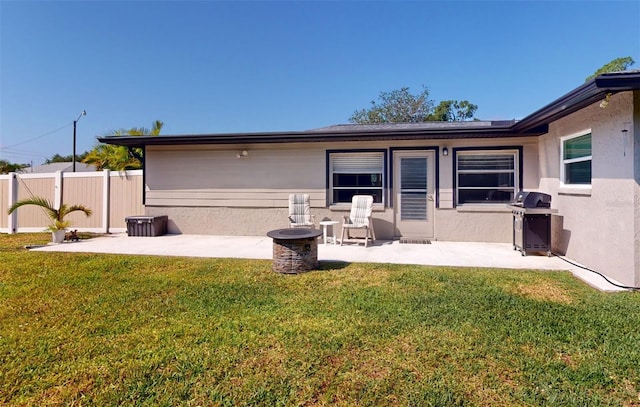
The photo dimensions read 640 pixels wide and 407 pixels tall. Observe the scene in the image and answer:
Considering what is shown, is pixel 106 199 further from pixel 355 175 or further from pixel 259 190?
pixel 355 175

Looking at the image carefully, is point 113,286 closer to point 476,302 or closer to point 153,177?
point 476,302

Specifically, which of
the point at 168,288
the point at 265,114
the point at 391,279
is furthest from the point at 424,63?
the point at 168,288

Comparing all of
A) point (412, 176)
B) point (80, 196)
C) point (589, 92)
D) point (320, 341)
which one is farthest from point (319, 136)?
point (80, 196)

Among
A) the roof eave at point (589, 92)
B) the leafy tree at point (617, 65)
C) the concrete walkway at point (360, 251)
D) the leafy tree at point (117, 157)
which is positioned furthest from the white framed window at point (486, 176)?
the leafy tree at point (617, 65)

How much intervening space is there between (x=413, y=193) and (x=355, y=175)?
5.37 ft

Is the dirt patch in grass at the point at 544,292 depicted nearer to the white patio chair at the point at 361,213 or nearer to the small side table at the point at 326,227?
the white patio chair at the point at 361,213

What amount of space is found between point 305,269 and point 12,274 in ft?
16.1

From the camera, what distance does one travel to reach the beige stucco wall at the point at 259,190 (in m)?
7.97

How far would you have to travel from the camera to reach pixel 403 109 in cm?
3098

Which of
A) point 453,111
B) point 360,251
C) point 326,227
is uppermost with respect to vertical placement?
point 453,111

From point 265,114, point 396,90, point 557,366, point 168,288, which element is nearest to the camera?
point 557,366

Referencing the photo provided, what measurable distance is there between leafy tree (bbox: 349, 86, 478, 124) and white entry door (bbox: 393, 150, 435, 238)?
2374 cm

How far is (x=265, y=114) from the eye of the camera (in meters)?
23.0

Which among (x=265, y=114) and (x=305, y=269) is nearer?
(x=305, y=269)
